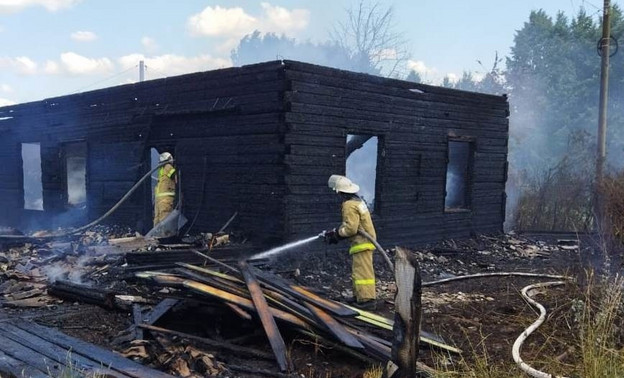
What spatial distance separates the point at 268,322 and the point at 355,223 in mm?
2504

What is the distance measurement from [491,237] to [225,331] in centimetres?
1034

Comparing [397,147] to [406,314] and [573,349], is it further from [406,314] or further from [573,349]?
[406,314]

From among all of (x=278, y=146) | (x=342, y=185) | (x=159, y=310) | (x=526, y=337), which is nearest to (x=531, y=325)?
(x=526, y=337)

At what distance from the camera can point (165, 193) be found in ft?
38.0

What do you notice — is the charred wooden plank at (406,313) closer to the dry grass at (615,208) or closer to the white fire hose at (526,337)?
the white fire hose at (526,337)

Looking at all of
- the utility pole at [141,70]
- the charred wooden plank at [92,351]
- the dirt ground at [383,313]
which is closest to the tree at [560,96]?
the dirt ground at [383,313]

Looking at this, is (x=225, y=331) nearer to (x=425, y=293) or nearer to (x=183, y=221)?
(x=425, y=293)

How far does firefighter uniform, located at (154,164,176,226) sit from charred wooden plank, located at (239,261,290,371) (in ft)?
17.9

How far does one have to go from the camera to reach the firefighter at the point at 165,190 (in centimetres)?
1158

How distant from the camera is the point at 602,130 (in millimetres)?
17484

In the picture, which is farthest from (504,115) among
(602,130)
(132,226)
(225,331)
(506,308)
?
(225,331)

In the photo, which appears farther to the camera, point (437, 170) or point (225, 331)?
point (437, 170)

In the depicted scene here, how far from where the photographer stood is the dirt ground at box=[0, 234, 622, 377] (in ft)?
18.1

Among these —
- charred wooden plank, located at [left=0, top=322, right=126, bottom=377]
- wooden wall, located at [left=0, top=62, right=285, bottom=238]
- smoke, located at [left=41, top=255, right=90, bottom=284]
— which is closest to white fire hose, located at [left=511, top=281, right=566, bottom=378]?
charred wooden plank, located at [left=0, top=322, right=126, bottom=377]
